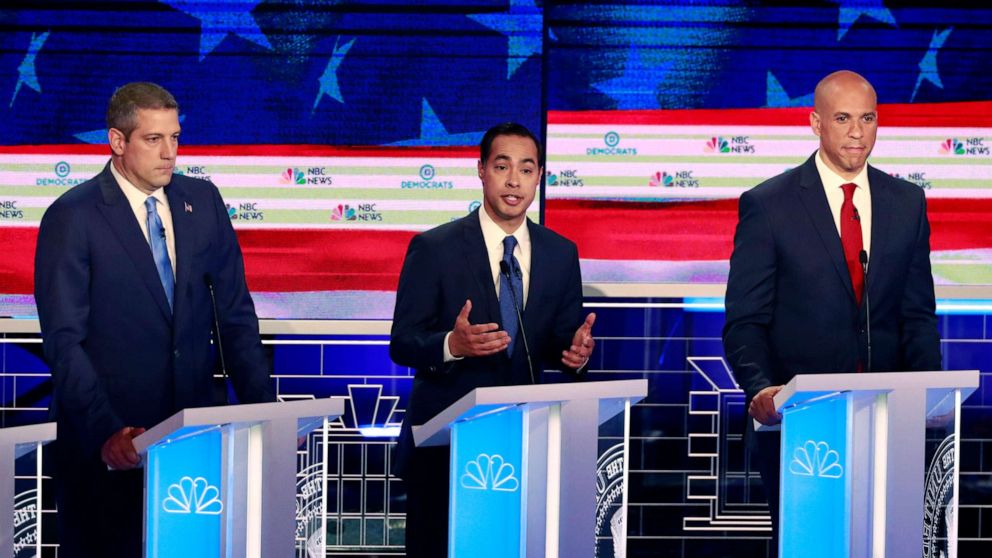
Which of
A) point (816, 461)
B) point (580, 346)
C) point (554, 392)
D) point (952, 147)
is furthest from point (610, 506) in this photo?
point (952, 147)

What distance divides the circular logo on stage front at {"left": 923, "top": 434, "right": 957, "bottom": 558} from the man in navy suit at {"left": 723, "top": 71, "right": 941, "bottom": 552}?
0.56 m

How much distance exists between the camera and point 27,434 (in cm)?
305

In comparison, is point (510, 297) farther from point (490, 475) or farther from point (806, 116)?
point (806, 116)

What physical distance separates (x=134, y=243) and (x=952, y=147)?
3.45 metres

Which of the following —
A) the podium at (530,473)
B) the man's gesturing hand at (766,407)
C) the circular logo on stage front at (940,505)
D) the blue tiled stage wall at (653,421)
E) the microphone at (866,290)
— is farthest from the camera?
the blue tiled stage wall at (653,421)

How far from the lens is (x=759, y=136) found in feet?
18.8

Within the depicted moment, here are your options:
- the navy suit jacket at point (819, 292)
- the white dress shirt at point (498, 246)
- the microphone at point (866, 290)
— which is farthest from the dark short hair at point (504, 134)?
the microphone at point (866, 290)

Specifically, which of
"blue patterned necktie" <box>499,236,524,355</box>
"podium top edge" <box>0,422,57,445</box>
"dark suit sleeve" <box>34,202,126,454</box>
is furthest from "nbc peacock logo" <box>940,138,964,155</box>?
"podium top edge" <box>0,422,57,445</box>

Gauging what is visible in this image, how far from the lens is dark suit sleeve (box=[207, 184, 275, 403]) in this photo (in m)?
4.06

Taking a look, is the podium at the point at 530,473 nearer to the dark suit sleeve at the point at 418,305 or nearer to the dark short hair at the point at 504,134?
the dark suit sleeve at the point at 418,305

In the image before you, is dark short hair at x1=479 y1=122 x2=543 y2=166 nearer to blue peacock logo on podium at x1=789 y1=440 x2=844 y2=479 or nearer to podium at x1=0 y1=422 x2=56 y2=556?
blue peacock logo on podium at x1=789 y1=440 x2=844 y2=479

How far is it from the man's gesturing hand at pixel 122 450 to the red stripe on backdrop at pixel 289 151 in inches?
88.4

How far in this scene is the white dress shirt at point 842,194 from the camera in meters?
4.01

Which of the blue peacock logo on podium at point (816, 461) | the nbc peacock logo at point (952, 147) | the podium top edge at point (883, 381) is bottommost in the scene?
the blue peacock logo on podium at point (816, 461)
